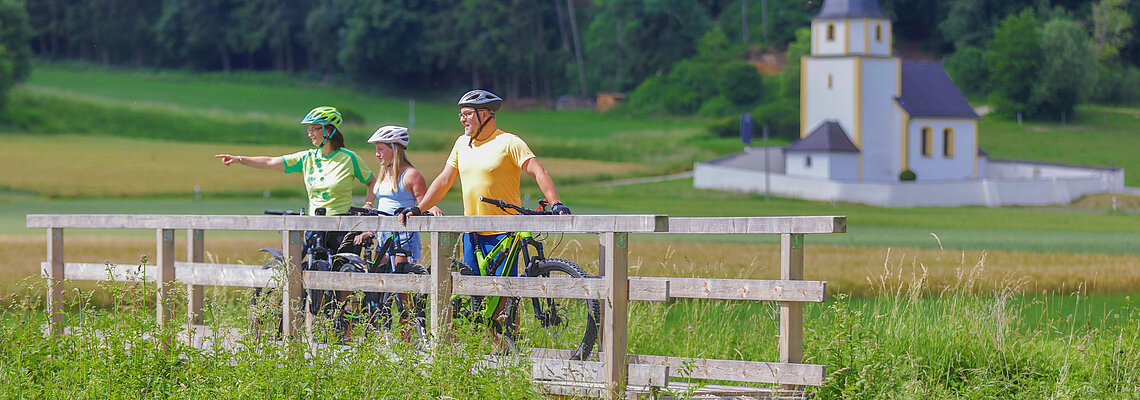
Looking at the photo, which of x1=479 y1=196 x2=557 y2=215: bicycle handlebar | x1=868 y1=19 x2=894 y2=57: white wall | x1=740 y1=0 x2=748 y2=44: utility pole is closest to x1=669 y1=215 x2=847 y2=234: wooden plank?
x1=479 y1=196 x2=557 y2=215: bicycle handlebar

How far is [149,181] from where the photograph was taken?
5266 cm

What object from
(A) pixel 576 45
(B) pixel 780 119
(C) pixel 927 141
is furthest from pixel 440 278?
(A) pixel 576 45

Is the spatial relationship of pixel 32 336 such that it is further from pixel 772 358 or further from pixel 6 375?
pixel 772 358

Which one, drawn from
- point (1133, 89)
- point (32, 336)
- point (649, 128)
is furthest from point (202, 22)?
point (32, 336)

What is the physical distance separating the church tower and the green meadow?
248 inches

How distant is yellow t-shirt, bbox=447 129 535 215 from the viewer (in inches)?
301

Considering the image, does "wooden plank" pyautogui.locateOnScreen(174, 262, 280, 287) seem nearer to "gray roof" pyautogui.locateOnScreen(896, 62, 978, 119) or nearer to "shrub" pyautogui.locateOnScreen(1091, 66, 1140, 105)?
"gray roof" pyautogui.locateOnScreen(896, 62, 978, 119)

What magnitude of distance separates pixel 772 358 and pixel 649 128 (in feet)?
224

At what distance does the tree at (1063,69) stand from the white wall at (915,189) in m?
23.0

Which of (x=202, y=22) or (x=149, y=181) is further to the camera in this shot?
(x=202, y=22)

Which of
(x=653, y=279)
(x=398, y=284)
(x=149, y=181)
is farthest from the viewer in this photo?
(x=149, y=181)

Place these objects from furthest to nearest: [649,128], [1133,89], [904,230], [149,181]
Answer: [1133,89] → [649,128] → [149,181] → [904,230]

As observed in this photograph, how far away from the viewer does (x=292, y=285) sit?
813 cm

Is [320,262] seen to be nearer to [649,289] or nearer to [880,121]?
[649,289]
